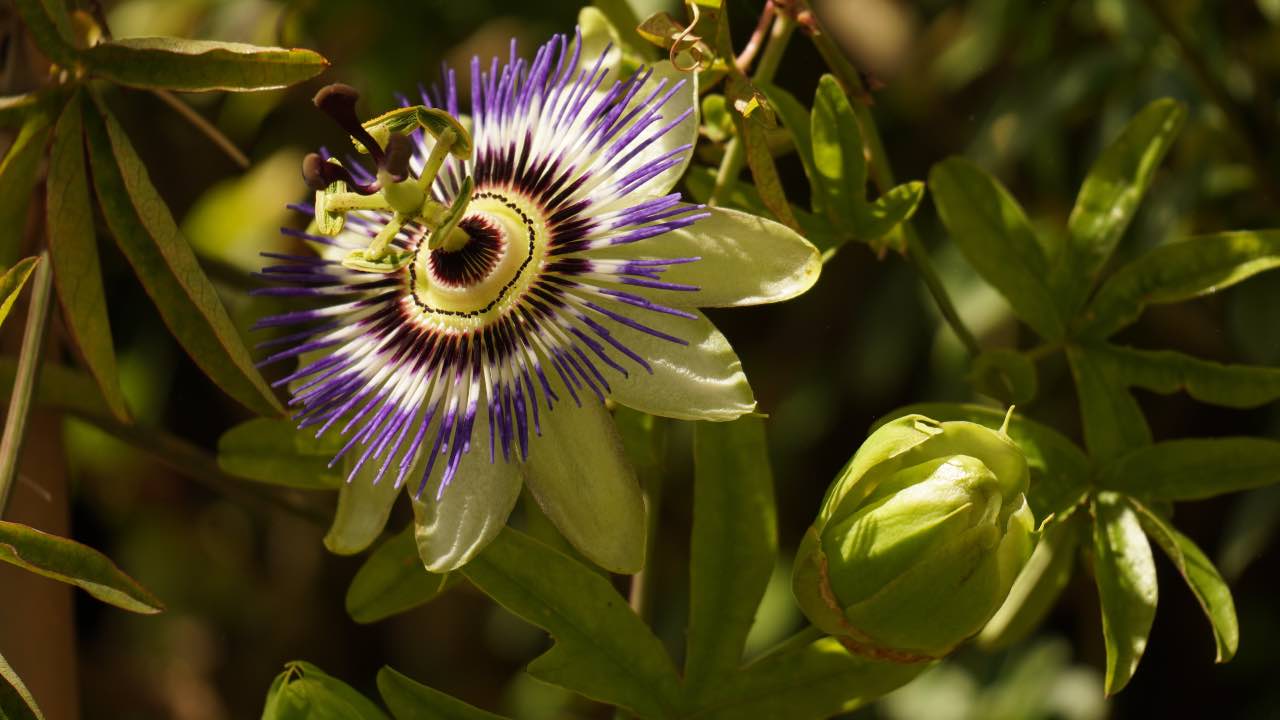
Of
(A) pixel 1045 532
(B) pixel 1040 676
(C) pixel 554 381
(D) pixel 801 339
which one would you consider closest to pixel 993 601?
(A) pixel 1045 532

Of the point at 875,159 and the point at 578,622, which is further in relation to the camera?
the point at 875,159

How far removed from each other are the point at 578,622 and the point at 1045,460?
0.36 m

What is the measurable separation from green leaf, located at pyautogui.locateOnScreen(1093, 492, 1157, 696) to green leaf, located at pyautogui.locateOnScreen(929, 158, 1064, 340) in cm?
17

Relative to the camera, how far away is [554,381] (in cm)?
104

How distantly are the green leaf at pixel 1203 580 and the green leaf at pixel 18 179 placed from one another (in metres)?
0.86

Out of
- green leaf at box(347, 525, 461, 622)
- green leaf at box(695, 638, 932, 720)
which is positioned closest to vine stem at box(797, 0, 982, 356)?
green leaf at box(695, 638, 932, 720)

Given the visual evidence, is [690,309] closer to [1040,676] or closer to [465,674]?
[1040,676]

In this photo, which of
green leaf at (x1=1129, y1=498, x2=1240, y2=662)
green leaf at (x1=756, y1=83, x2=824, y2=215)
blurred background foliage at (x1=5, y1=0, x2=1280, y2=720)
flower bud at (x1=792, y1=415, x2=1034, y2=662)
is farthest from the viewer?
blurred background foliage at (x1=5, y1=0, x2=1280, y2=720)

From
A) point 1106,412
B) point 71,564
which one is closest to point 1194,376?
point 1106,412

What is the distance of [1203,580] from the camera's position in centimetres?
99

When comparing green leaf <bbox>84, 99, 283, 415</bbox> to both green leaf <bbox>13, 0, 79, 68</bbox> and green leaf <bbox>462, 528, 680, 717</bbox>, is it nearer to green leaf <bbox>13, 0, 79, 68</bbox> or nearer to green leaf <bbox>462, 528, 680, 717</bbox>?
green leaf <bbox>13, 0, 79, 68</bbox>

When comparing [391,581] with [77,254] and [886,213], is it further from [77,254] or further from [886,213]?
[886,213]

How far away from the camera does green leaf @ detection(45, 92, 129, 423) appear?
1040 millimetres

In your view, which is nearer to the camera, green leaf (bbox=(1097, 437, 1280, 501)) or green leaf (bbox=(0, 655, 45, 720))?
green leaf (bbox=(0, 655, 45, 720))
